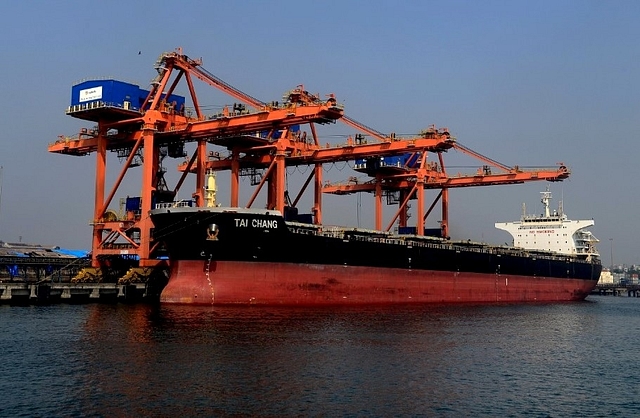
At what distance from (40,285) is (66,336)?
13104 millimetres

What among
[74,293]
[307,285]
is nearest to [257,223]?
[307,285]

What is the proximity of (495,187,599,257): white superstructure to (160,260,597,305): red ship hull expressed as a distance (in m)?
16.5

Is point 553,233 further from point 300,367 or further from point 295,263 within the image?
point 300,367

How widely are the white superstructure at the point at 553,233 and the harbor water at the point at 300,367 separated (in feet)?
98.5

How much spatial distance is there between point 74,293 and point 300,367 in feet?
68.2

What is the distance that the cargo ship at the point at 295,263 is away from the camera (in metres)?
29.7

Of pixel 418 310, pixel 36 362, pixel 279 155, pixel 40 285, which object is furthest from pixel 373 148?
pixel 36 362

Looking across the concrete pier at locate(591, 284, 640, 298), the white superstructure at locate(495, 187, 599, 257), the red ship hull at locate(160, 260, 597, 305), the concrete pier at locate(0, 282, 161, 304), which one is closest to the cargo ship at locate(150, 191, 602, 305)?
the red ship hull at locate(160, 260, 597, 305)

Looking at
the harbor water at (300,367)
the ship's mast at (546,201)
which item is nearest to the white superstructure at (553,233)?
the ship's mast at (546,201)

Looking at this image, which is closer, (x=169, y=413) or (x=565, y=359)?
(x=169, y=413)

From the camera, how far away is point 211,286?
29.7 m

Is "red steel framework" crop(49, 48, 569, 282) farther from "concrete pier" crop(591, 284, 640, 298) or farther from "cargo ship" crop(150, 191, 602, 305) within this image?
"concrete pier" crop(591, 284, 640, 298)

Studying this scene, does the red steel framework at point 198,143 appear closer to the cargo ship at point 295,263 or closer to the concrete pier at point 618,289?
the cargo ship at point 295,263

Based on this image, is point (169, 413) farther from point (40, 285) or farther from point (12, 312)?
point (40, 285)
